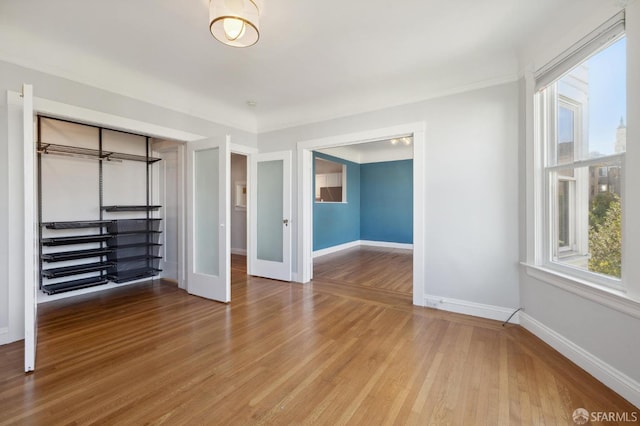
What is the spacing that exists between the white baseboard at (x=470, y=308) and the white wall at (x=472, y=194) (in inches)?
1.9

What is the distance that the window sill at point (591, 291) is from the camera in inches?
64.8

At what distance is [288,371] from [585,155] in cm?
278

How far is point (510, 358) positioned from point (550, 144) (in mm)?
1883

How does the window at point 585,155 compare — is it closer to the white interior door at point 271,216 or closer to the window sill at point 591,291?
the window sill at point 591,291

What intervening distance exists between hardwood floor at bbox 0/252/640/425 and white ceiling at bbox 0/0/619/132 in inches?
99.7

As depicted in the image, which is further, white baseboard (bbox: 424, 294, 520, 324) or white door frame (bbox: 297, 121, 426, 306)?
white door frame (bbox: 297, 121, 426, 306)

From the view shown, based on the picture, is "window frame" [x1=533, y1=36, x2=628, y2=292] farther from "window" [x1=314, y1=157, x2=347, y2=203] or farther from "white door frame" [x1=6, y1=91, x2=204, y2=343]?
"window" [x1=314, y1=157, x2=347, y2=203]

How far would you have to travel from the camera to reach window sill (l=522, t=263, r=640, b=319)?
5.40ft

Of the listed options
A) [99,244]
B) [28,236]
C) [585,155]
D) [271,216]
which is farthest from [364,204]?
[28,236]

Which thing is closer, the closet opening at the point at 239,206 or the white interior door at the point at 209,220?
the white interior door at the point at 209,220

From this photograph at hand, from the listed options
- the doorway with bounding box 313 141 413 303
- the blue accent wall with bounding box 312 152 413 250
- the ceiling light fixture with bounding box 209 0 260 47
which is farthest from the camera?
the blue accent wall with bounding box 312 152 413 250

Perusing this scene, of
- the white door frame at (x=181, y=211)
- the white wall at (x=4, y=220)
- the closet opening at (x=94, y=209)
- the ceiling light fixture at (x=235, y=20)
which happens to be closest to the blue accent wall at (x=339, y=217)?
the white door frame at (x=181, y=211)

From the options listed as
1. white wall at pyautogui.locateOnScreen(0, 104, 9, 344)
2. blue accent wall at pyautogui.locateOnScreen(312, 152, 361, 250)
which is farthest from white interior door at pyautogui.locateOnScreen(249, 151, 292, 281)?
white wall at pyautogui.locateOnScreen(0, 104, 9, 344)

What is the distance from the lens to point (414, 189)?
3.32 m
